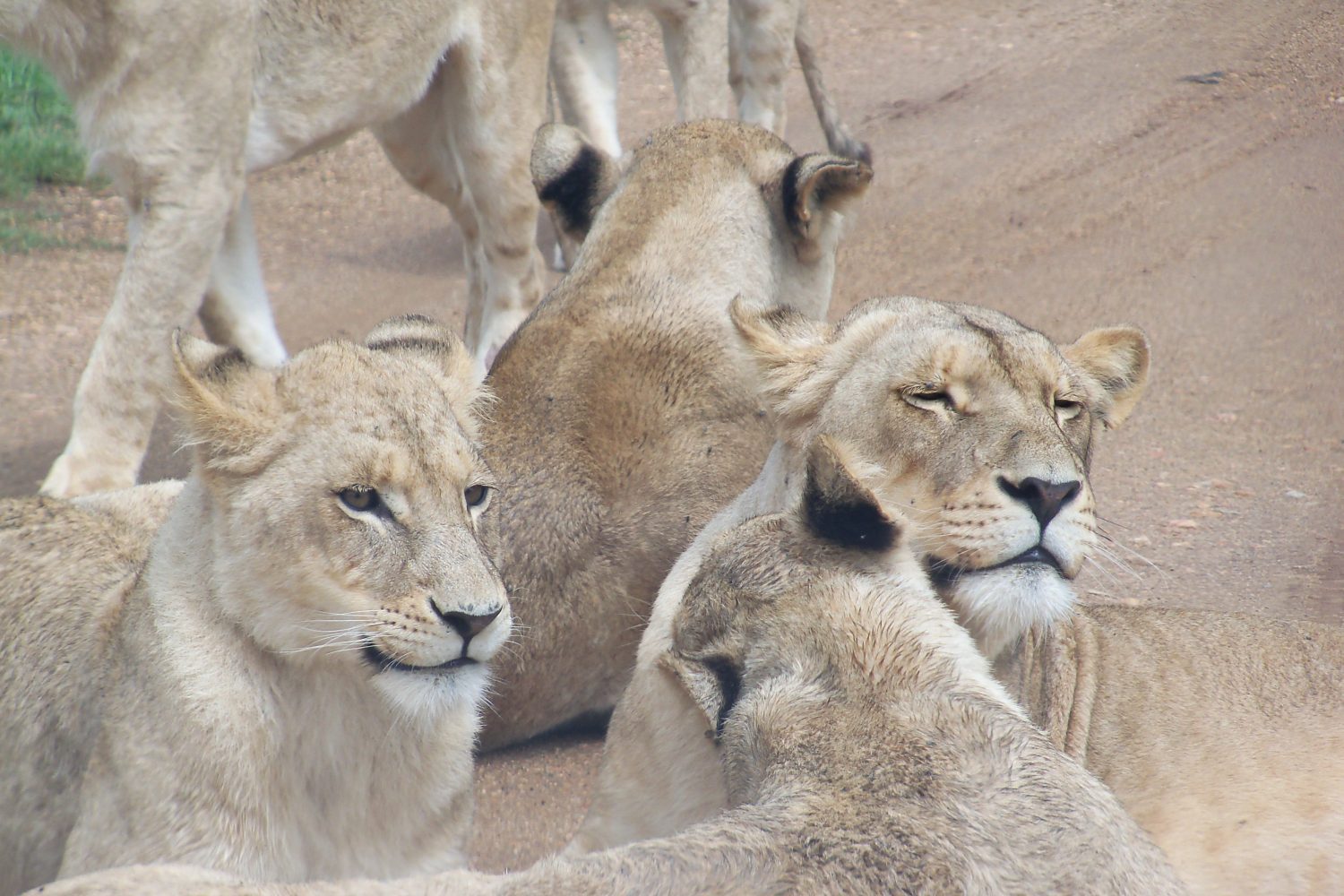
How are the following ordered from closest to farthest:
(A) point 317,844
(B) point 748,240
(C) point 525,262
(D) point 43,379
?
1. (A) point 317,844
2. (B) point 748,240
3. (C) point 525,262
4. (D) point 43,379

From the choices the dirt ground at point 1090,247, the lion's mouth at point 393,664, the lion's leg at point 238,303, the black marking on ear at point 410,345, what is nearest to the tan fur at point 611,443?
the dirt ground at point 1090,247

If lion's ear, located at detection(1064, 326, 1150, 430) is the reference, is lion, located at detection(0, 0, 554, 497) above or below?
above

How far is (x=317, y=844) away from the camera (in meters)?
3.06

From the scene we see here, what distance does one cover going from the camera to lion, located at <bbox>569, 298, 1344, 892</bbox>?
3.02 m

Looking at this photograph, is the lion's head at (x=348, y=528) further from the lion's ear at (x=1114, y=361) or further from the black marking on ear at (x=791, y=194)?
the black marking on ear at (x=791, y=194)

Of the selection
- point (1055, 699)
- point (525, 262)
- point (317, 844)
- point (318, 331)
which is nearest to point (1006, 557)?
point (1055, 699)

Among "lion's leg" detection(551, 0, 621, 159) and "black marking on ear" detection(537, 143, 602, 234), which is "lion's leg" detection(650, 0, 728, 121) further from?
"black marking on ear" detection(537, 143, 602, 234)

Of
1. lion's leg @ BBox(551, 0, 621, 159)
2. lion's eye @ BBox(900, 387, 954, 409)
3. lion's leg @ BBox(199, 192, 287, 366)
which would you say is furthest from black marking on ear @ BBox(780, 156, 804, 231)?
lion's leg @ BBox(551, 0, 621, 159)

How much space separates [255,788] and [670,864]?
100 centimetres

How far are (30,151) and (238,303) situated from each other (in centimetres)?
466

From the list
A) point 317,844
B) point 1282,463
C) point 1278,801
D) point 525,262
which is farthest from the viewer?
point 525,262

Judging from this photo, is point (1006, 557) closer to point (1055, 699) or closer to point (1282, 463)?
point (1055, 699)

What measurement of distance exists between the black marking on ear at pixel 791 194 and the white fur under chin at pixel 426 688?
2148 mm

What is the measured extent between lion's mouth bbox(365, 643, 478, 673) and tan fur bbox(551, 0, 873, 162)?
192 inches
